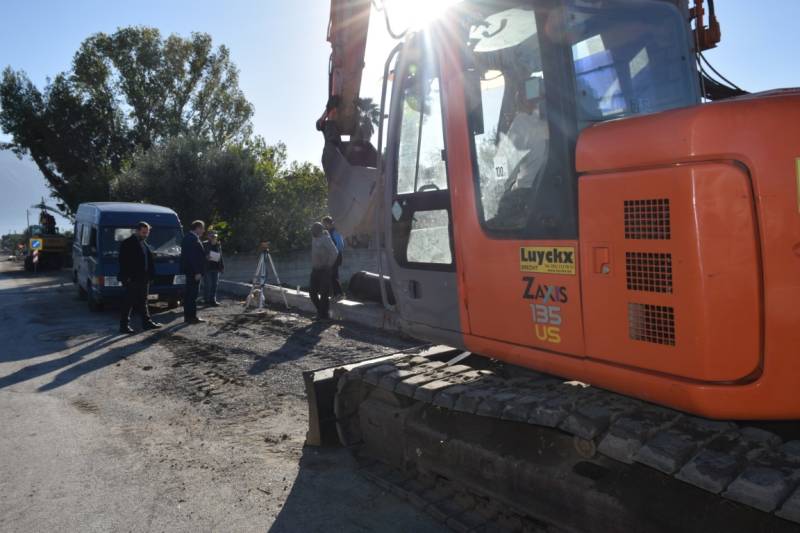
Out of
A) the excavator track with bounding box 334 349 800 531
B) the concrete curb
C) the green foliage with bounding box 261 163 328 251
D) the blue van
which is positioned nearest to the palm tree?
the concrete curb

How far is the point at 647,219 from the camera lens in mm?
2684

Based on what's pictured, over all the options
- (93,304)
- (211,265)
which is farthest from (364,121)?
(93,304)

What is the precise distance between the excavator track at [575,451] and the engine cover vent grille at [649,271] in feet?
2.00

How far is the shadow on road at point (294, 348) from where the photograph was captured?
26.1 ft

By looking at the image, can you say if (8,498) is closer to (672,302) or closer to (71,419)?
(71,419)

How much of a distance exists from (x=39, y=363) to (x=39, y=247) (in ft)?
84.9

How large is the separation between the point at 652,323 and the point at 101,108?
119 ft

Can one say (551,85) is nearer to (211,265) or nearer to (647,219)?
(647,219)

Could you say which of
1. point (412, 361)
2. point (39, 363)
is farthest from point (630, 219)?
point (39, 363)

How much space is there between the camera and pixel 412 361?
4645 millimetres

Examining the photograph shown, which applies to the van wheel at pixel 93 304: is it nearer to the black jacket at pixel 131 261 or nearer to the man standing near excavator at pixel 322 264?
the black jacket at pixel 131 261

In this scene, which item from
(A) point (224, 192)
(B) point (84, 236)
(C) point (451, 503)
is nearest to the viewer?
(C) point (451, 503)

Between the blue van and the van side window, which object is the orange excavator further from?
the van side window

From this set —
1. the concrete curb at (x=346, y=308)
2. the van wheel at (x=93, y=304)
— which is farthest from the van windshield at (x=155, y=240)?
the concrete curb at (x=346, y=308)
